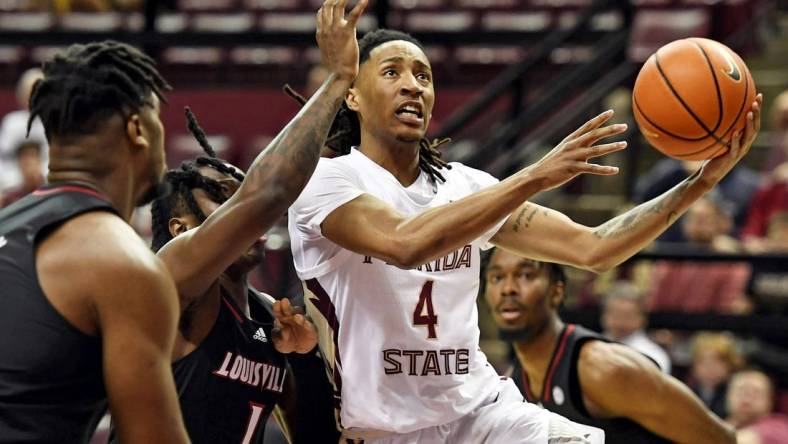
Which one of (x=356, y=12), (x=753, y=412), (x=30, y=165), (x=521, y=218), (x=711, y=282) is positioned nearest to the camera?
(x=356, y=12)

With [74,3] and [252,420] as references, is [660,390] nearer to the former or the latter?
[252,420]

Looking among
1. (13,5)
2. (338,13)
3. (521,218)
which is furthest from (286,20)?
(338,13)

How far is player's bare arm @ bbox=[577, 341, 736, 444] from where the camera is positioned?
4.54 metres

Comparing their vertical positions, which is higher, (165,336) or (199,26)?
(199,26)

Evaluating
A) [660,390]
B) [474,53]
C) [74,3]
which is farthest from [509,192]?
[74,3]

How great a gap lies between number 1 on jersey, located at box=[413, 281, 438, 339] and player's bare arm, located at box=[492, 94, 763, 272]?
462 millimetres

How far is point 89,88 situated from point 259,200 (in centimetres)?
52

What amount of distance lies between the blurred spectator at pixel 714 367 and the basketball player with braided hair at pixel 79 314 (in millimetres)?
5256

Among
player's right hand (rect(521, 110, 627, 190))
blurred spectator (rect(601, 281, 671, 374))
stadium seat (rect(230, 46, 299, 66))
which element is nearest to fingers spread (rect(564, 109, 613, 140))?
player's right hand (rect(521, 110, 627, 190))

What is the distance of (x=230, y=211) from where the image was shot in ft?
10.1

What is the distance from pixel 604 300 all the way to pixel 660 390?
2872 mm

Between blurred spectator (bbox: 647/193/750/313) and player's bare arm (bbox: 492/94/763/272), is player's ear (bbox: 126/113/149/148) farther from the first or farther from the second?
blurred spectator (bbox: 647/193/750/313)

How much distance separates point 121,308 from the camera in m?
2.54

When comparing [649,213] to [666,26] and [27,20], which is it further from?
[27,20]
